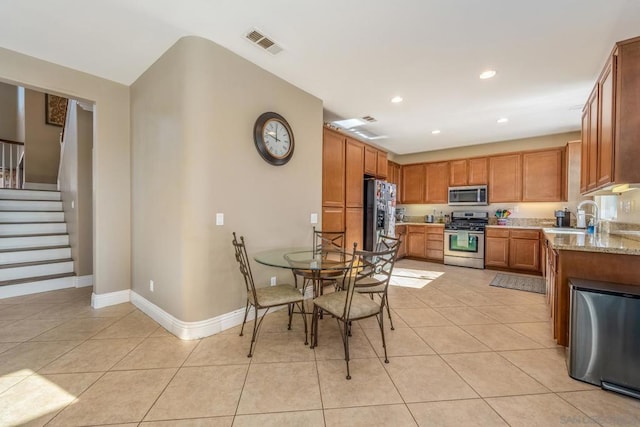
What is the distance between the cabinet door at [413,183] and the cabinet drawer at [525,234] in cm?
202

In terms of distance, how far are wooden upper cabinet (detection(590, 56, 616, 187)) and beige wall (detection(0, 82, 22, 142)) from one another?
33.6ft

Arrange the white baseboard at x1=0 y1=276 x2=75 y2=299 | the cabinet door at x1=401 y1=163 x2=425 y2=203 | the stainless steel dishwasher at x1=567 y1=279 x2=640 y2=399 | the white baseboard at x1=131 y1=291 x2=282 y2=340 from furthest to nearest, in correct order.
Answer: the cabinet door at x1=401 y1=163 x2=425 y2=203 < the white baseboard at x1=0 y1=276 x2=75 y2=299 < the white baseboard at x1=131 y1=291 x2=282 y2=340 < the stainless steel dishwasher at x1=567 y1=279 x2=640 y2=399

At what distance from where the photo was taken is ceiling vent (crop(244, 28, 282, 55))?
7.61 feet

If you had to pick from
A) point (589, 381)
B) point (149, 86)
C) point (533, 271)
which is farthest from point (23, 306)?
point (533, 271)

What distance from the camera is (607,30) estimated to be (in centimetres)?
223

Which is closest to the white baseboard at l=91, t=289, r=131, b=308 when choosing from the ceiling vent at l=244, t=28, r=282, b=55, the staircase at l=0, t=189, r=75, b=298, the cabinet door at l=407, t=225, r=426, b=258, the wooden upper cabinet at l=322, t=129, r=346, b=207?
the staircase at l=0, t=189, r=75, b=298

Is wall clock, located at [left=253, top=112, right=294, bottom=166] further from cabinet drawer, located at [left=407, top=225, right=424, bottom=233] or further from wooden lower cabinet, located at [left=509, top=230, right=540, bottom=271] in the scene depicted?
wooden lower cabinet, located at [left=509, top=230, right=540, bottom=271]

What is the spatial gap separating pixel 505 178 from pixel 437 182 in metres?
1.33

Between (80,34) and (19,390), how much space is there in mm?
2794

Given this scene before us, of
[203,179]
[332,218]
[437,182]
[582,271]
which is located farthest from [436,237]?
[203,179]

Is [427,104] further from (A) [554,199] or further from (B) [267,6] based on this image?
(A) [554,199]

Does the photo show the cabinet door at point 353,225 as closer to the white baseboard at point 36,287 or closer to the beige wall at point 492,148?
the beige wall at point 492,148

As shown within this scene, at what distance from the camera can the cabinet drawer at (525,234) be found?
16.0 ft

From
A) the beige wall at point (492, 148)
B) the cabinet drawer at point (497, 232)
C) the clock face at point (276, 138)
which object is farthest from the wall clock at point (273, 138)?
the beige wall at point (492, 148)
